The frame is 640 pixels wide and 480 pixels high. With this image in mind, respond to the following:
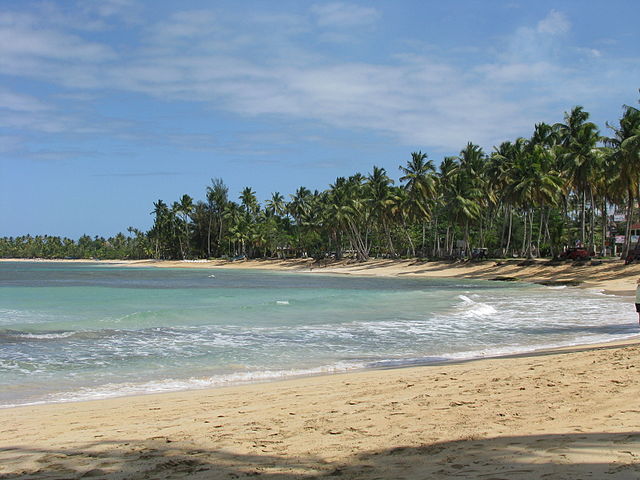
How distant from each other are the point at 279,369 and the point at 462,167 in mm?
61846

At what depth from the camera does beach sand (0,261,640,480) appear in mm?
4117

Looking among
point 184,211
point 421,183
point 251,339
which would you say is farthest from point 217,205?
point 251,339

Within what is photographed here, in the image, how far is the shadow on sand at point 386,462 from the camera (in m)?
3.79

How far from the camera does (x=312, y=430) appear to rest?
17.8ft

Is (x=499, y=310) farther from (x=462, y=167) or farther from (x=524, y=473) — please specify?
(x=462, y=167)

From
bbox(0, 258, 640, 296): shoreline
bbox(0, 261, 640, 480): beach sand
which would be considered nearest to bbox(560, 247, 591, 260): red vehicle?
bbox(0, 258, 640, 296): shoreline

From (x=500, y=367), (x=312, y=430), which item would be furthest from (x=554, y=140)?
(x=312, y=430)

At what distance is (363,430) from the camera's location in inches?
210

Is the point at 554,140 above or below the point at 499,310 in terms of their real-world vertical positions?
above

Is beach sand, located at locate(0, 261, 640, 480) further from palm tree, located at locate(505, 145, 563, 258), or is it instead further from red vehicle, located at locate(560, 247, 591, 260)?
palm tree, located at locate(505, 145, 563, 258)

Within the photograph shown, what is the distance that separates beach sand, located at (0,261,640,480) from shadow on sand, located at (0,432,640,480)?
0.04 feet

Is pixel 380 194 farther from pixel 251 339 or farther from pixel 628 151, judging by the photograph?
pixel 251 339

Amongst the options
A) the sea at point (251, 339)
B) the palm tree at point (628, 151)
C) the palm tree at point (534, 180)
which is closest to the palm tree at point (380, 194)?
the palm tree at point (534, 180)

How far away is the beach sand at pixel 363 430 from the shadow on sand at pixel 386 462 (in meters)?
0.01
